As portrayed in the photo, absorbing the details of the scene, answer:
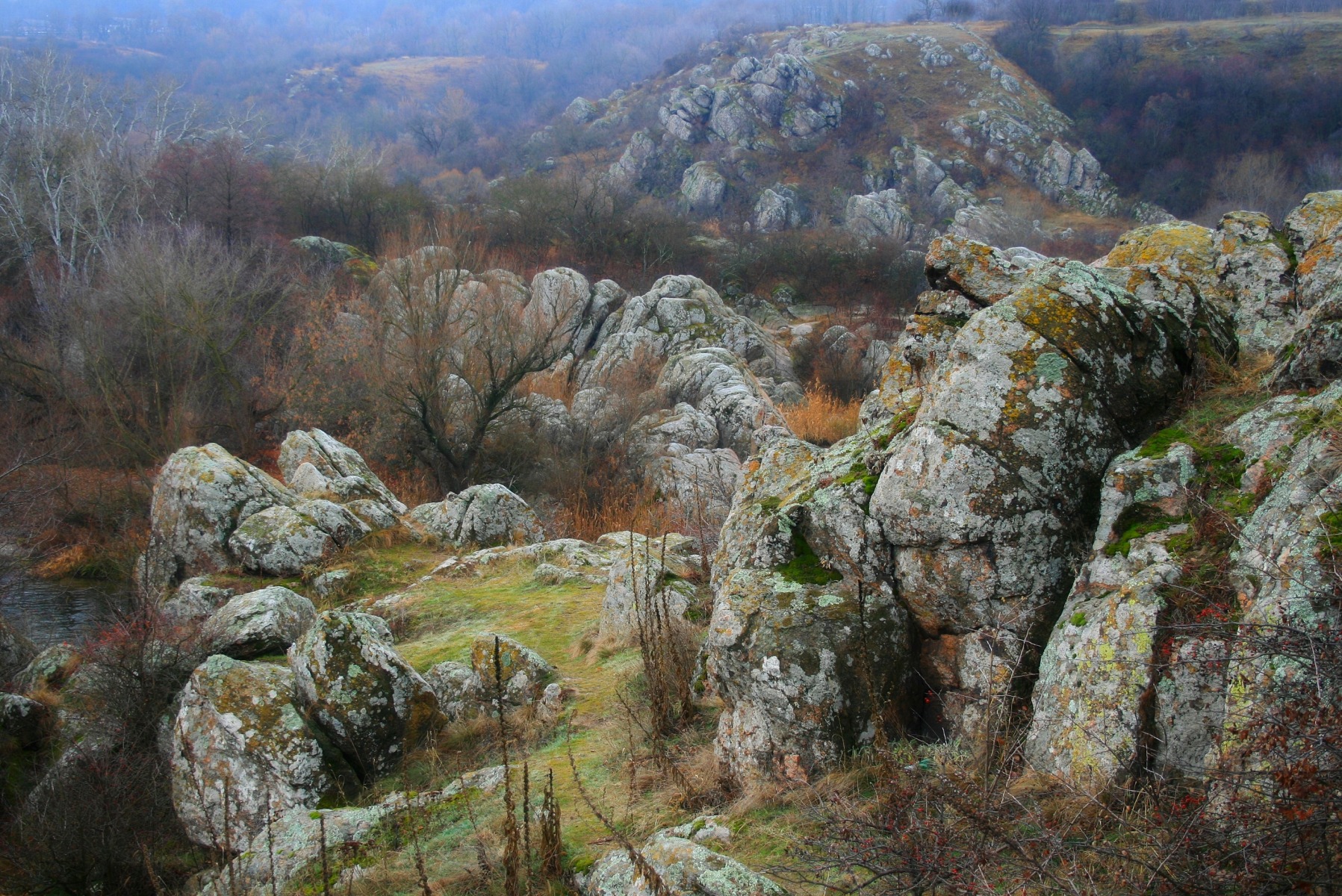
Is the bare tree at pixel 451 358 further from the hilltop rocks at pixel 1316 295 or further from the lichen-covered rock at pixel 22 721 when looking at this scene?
the hilltop rocks at pixel 1316 295

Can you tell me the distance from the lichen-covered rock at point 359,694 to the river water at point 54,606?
7870mm

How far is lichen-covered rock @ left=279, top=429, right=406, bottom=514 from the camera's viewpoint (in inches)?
521

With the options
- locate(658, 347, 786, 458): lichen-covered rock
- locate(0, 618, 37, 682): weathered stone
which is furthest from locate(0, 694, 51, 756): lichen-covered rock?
locate(658, 347, 786, 458): lichen-covered rock

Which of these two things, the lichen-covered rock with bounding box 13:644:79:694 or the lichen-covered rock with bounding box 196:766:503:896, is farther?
the lichen-covered rock with bounding box 13:644:79:694

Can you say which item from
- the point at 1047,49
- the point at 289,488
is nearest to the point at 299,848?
the point at 289,488

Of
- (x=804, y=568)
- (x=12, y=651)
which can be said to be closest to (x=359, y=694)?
(x=804, y=568)

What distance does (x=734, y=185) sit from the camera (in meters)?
69.2

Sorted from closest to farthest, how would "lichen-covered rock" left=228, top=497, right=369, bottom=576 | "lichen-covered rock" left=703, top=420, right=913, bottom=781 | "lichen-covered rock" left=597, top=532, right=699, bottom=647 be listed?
"lichen-covered rock" left=703, top=420, right=913, bottom=781
"lichen-covered rock" left=597, top=532, right=699, bottom=647
"lichen-covered rock" left=228, top=497, right=369, bottom=576

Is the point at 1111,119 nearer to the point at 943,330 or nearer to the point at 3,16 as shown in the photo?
the point at 943,330

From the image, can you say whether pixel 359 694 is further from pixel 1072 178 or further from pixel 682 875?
pixel 1072 178

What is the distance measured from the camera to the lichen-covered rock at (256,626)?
284 inches

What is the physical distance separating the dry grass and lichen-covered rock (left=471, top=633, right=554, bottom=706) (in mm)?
13434

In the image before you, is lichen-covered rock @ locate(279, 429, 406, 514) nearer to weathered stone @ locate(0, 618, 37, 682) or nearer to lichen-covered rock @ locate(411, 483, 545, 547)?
lichen-covered rock @ locate(411, 483, 545, 547)

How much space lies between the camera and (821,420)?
2153cm
